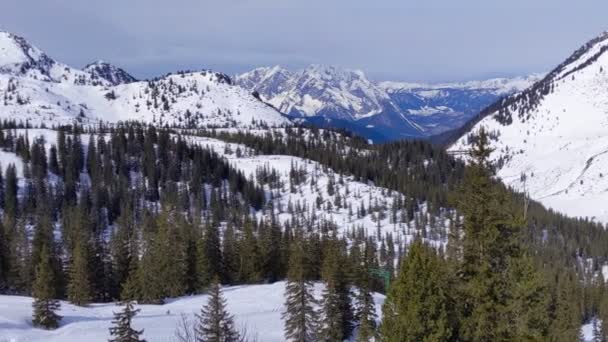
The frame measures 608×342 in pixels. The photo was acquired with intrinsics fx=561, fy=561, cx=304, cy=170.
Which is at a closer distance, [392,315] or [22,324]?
[392,315]

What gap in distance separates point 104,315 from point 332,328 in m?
23.6

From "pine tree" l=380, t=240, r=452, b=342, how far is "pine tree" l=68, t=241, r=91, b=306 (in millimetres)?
49850

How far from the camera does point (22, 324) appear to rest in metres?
49.1

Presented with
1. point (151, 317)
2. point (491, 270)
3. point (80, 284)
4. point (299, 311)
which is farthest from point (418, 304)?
point (80, 284)

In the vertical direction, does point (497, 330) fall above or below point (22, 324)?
above

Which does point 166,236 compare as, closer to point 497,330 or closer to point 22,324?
point 22,324

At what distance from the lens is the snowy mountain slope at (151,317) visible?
156 ft

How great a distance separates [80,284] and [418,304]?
53073 millimetres

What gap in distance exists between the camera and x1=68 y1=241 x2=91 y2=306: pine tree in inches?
2566

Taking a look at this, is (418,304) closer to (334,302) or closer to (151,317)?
(334,302)

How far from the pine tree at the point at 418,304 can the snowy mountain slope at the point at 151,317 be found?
19.6 meters

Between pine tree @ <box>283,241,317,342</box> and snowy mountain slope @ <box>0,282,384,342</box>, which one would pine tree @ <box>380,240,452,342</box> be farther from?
pine tree @ <box>283,241,317,342</box>

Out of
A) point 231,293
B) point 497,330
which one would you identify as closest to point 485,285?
point 497,330

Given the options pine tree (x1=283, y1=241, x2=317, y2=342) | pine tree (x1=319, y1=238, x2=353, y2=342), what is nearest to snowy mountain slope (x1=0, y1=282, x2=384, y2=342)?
pine tree (x1=283, y1=241, x2=317, y2=342)
